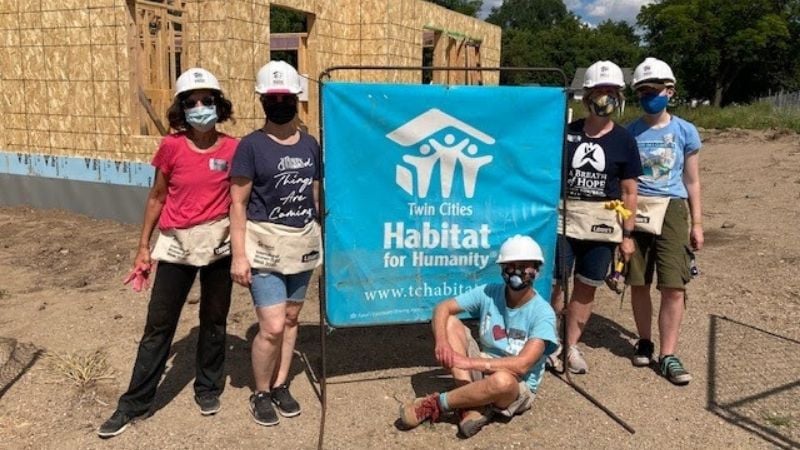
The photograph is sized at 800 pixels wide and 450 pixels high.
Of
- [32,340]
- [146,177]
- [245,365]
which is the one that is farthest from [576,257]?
[146,177]

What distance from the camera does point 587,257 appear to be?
4504 mm

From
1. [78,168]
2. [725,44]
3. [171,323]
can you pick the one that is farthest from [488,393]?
[725,44]

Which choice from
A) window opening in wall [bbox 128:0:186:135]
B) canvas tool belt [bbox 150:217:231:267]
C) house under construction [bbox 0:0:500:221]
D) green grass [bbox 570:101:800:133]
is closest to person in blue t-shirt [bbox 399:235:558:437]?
canvas tool belt [bbox 150:217:231:267]

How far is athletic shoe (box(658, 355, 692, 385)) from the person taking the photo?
14.8 ft

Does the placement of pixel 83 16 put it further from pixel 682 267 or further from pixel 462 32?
pixel 462 32

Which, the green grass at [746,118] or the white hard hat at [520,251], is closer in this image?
the white hard hat at [520,251]

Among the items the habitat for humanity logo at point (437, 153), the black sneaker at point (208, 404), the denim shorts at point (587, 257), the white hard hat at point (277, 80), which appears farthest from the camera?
the denim shorts at point (587, 257)

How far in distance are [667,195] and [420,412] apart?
2.19 metres

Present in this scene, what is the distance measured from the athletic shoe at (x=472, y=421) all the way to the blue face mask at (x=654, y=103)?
87.8 inches

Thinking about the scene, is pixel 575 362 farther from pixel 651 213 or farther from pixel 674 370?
pixel 651 213

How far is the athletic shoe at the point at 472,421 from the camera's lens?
12.4 feet

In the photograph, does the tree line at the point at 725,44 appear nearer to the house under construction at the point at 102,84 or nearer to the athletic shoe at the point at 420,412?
the house under construction at the point at 102,84

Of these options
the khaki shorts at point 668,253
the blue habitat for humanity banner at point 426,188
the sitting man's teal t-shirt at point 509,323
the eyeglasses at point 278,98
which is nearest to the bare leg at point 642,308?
the khaki shorts at point 668,253

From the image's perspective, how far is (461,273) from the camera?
14.6ft
